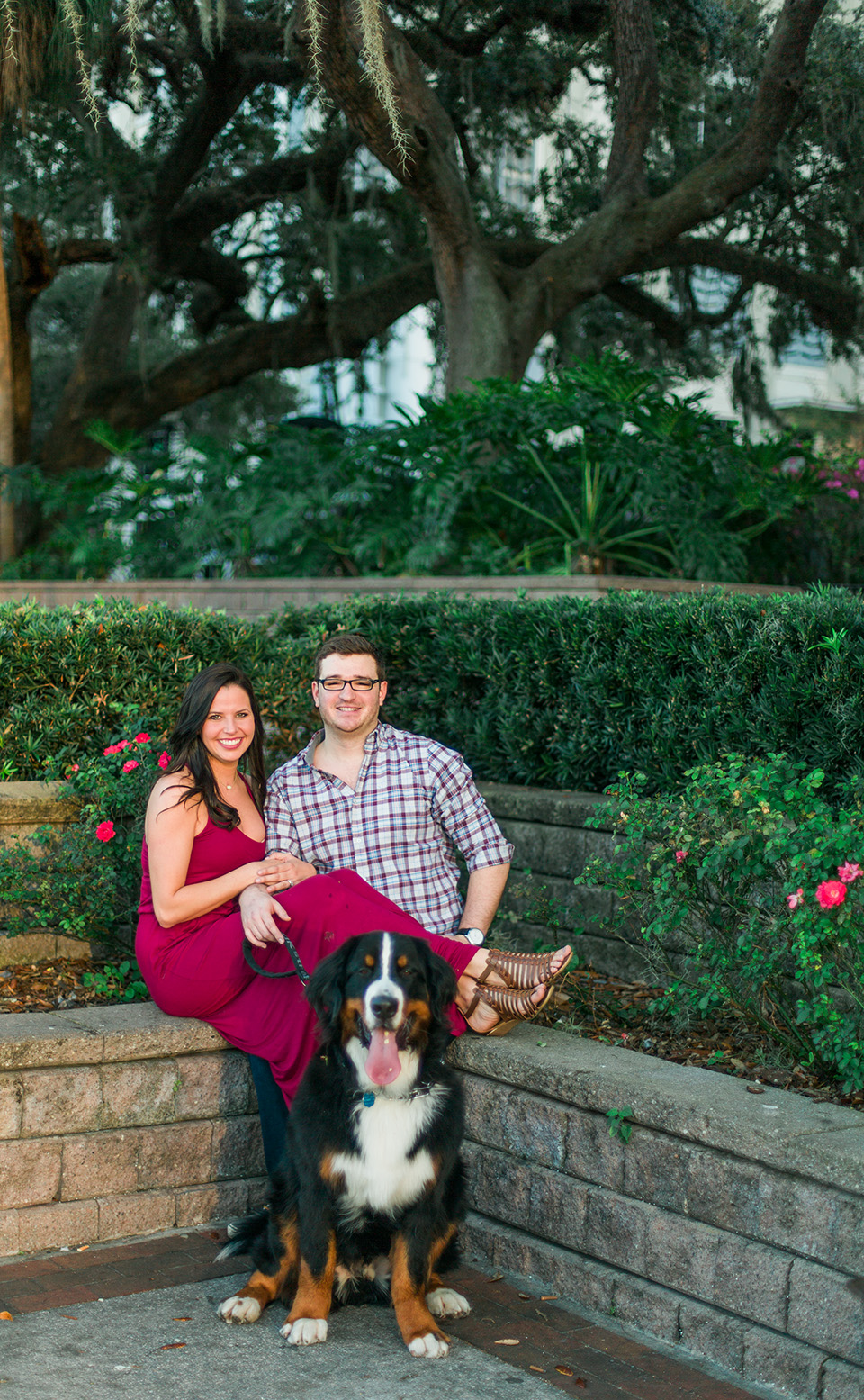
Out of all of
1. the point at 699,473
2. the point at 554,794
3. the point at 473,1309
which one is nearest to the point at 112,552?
the point at 699,473

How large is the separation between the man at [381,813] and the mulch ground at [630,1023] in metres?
0.54

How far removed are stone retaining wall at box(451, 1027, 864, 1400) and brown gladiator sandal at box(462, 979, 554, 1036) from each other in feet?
0.25

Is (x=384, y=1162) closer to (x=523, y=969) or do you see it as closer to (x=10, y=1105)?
(x=523, y=969)

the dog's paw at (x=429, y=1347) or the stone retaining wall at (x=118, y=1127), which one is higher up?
the stone retaining wall at (x=118, y=1127)

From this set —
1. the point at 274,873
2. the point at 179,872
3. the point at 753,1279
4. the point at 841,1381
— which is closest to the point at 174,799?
the point at 179,872

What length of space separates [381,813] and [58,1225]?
1.46m

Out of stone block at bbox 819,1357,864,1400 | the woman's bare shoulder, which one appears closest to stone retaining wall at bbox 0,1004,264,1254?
the woman's bare shoulder

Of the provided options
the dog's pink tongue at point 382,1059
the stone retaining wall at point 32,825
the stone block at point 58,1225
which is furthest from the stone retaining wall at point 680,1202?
the stone retaining wall at point 32,825

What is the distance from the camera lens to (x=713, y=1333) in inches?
118

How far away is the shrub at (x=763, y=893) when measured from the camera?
3.13 meters

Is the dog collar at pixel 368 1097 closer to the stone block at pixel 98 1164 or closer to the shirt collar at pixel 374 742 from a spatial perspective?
the stone block at pixel 98 1164

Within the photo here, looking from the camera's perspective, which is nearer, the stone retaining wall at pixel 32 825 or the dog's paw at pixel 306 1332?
the dog's paw at pixel 306 1332

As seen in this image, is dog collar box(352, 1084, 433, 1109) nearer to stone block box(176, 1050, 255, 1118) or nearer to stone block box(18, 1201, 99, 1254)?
stone block box(176, 1050, 255, 1118)

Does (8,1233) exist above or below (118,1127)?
below
